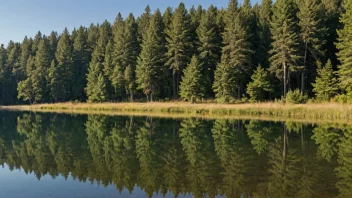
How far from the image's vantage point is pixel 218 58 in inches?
2447

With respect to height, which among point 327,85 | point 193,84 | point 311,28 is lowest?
point 327,85

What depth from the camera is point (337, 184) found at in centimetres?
1044

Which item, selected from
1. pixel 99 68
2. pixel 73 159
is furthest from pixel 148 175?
pixel 99 68

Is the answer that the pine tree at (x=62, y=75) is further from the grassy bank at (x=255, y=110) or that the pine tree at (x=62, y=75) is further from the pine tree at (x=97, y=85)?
the grassy bank at (x=255, y=110)

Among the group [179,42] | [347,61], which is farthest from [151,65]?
[347,61]

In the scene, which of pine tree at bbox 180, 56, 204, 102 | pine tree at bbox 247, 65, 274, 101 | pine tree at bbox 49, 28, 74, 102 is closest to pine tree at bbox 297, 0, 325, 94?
pine tree at bbox 247, 65, 274, 101

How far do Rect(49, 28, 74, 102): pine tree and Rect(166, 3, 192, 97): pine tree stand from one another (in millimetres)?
31373

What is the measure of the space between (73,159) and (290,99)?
3636 centimetres

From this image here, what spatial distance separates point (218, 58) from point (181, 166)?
50436mm

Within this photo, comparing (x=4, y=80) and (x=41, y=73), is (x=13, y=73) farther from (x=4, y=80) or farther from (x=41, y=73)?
(x=41, y=73)

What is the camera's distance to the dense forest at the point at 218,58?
1983 inches

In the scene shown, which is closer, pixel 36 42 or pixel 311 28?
pixel 311 28

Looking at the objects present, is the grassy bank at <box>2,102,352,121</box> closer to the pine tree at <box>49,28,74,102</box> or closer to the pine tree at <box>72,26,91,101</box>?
the pine tree at <box>49,28,74,102</box>

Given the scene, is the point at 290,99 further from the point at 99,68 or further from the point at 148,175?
the point at 99,68
